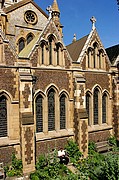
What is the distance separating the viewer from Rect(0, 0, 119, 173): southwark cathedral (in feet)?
45.3

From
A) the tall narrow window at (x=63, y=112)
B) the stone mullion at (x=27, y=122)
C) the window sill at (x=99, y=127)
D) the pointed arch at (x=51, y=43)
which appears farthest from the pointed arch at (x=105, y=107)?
the stone mullion at (x=27, y=122)

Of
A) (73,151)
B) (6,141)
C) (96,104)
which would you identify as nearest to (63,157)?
(73,151)

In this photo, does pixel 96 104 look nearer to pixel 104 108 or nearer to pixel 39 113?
pixel 104 108

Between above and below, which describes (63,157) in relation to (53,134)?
below

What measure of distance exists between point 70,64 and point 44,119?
16.4 ft

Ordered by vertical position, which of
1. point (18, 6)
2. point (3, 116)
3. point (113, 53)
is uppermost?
point (18, 6)

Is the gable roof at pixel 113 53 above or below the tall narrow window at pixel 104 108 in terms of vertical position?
above

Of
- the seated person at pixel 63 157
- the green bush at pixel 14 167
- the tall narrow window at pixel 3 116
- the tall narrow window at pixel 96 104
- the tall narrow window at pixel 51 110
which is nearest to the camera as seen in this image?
the green bush at pixel 14 167

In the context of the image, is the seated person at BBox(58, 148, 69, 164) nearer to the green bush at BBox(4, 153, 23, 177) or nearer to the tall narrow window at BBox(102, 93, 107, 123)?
the green bush at BBox(4, 153, 23, 177)

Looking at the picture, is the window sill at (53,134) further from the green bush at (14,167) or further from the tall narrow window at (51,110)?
the green bush at (14,167)

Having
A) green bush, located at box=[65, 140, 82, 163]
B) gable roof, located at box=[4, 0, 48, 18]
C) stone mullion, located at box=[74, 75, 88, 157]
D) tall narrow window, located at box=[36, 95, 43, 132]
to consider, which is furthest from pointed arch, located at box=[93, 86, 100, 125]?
gable roof, located at box=[4, 0, 48, 18]

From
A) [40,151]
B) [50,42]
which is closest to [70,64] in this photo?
[50,42]

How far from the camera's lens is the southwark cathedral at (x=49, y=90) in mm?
13797

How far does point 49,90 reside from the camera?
1573cm
